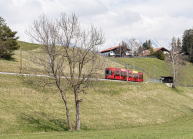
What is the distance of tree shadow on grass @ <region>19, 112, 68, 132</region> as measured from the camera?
75.3 ft

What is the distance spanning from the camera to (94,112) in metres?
32.0

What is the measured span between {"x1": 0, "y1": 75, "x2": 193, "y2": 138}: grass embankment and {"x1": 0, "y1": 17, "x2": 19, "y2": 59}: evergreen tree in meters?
19.3

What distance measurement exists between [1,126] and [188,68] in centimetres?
11659

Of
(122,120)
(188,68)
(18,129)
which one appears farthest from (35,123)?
(188,68)

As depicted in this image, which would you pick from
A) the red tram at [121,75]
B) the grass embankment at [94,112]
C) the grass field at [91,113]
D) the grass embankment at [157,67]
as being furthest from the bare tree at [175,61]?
the grass embankment at [94,112]

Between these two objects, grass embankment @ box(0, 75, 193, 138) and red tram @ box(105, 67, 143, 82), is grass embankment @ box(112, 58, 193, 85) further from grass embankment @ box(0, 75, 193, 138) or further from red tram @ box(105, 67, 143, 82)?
grass embankment @ box(0, 75, 193, 138)

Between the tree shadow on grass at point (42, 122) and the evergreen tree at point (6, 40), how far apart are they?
33330mm

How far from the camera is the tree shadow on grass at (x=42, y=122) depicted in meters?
22.9

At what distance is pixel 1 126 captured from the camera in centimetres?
2119

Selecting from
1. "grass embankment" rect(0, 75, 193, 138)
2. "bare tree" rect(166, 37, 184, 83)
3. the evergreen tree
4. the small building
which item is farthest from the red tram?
the evergreen tree

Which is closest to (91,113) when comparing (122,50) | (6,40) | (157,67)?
(6,40)

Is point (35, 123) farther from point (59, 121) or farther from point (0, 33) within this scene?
point (0, 33)

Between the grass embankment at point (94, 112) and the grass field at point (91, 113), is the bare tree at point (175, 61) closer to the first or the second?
the grass field at point (91, 113)

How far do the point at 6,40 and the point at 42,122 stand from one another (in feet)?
122
